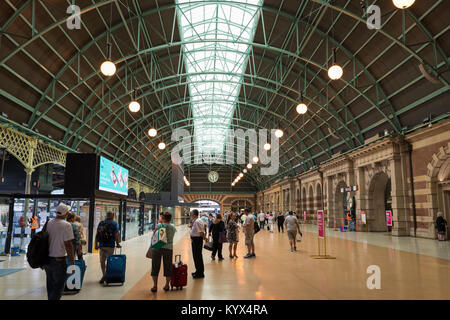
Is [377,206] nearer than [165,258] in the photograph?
No

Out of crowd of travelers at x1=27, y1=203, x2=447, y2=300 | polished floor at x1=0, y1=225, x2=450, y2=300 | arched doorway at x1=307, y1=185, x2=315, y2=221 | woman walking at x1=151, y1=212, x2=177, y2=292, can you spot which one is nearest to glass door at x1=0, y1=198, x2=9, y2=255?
polished floor at x1=0, y1=225, x2=450, y2=300

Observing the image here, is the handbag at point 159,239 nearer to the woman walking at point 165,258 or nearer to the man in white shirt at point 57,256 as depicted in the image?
the woman walking at point 165,258

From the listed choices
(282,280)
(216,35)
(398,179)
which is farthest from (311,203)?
(282,280)

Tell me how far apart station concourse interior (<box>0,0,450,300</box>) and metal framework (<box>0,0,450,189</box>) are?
0.11 metres

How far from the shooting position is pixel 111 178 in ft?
51.5

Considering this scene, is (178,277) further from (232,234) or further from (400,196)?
(400,196)

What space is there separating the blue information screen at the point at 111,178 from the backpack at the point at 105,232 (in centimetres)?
600

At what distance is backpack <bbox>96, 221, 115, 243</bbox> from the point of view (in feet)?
26.9

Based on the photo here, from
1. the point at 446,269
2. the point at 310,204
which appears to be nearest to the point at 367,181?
the point at 310,204

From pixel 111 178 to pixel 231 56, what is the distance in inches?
639

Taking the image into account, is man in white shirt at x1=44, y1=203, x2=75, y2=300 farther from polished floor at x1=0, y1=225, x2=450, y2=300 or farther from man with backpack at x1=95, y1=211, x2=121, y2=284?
man with backpack at x1=95, y1=211, x2=121, y2=284

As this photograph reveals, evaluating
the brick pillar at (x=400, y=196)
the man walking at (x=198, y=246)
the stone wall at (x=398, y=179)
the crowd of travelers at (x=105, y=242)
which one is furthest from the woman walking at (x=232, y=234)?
the brick pillar at (x=400, y=196)
